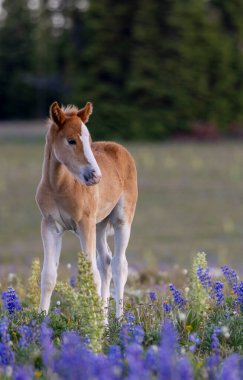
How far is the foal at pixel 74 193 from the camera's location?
638cm

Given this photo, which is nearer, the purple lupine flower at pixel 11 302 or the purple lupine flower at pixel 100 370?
the purple lupine flower at pixel 100 370

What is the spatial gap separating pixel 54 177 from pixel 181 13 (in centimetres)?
5171

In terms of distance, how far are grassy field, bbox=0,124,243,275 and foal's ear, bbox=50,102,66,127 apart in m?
6.78

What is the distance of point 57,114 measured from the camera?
21.3ft

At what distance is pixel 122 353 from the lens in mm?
5070

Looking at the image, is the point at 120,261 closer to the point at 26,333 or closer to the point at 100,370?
the point at 26,333

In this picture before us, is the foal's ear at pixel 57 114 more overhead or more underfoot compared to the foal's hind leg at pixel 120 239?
more overhead

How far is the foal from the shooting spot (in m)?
6.38

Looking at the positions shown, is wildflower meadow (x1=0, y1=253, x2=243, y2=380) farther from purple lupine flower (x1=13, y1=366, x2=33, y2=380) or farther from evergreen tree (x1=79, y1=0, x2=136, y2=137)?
evergreen tree (x1=79, y1=0, x2=136, y2=137)

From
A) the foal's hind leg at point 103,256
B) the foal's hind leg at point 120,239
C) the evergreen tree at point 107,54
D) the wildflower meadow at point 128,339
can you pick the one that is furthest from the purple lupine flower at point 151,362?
the evergreen tree at point 107,54

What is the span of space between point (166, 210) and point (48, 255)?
68.9 feet

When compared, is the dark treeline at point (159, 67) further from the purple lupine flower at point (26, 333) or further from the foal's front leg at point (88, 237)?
the purple lupine flower at point (26, 333)

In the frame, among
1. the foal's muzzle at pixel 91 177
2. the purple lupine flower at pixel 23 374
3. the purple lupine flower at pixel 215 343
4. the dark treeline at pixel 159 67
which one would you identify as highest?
the dark treeline at pixel 159 67

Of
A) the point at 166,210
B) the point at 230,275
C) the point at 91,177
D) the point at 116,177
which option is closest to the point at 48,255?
the point at 91,177
